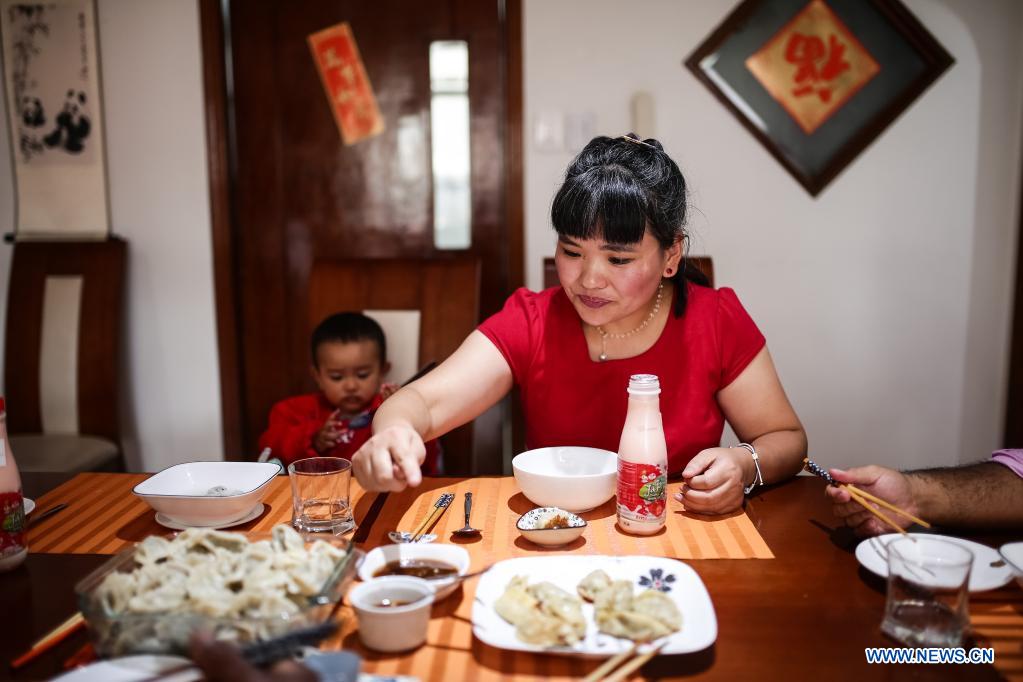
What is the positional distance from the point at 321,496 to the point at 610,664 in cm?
60

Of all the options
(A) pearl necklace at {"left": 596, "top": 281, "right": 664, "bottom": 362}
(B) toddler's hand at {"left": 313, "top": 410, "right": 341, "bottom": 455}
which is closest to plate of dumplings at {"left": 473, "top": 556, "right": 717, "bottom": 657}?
(A) pearl necklace at {"left": 596, "top": 281, "right": 664, "bottom": 362}

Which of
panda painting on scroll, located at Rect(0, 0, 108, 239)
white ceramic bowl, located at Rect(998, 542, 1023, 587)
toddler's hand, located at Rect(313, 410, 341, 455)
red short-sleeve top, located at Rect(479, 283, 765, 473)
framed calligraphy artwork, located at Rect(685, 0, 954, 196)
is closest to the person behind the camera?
white ceramic bowl, located at Rect(998, 542, 1023, 587)

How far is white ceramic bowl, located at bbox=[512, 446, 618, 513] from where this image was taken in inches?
47.5

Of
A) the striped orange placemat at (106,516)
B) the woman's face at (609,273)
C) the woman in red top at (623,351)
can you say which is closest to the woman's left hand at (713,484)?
the woman in red top at (623,351)

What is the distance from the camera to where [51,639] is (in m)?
0.86

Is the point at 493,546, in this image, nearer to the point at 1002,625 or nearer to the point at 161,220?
the point at 1002,625

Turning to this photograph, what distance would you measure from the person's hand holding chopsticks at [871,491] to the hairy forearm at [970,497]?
15 mm

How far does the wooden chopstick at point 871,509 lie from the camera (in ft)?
3.55

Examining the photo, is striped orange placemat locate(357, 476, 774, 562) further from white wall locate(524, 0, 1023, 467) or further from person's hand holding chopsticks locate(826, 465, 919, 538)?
white wall locate(524, 0, 1023, 467)

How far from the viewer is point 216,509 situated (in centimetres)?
119

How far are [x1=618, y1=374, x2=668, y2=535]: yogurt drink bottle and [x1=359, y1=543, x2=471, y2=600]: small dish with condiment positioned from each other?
0.98ft

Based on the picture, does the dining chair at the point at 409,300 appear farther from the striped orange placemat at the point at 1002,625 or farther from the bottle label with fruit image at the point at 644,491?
the striped orange placemat at the point at 1002,625

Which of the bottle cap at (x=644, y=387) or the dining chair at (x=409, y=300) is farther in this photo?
the dining chair at (x=409, y=300)

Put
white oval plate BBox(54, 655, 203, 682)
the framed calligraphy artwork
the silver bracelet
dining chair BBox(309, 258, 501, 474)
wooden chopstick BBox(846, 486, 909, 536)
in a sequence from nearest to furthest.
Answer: white oval plate BBox(54, 655, 203, 682), wooden chopstick BBox(846, 486, 909, 536), the silver bracelet, dining chair BBox(309, 258, 501, 474), the framed calligraphy artwork
